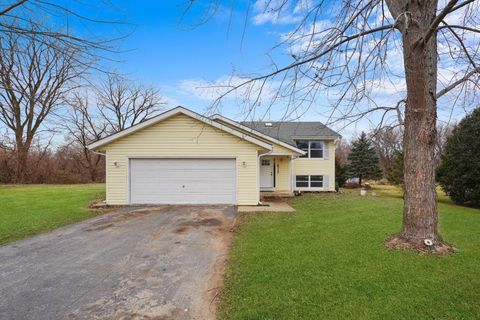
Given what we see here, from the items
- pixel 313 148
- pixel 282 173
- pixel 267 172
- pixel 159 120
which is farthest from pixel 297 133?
pixel 159 120

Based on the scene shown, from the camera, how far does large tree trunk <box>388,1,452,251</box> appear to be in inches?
185

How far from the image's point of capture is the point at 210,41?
4.72m

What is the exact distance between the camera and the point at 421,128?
4.79 metres

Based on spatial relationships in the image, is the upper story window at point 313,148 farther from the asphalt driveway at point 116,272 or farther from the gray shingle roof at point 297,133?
the asphalt driveway at point 116,272

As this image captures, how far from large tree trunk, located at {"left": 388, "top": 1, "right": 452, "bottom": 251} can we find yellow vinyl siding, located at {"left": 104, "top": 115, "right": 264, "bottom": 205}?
22.5ft

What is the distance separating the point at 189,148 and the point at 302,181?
923 cm

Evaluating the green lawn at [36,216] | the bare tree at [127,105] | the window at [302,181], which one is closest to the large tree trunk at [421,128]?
the green lawn at [36,216]

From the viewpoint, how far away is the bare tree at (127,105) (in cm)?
3475

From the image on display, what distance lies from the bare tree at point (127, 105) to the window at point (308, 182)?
25.2 metres

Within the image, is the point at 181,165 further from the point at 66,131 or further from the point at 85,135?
the point at 85,135

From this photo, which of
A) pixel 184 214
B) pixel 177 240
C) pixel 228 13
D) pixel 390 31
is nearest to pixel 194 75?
pixel 228 13

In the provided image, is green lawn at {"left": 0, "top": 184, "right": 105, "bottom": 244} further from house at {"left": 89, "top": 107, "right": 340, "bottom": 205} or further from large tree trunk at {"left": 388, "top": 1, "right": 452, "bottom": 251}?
large tree trunk at {"left": 388, "top": 1, "right": 452, "bottom": 251}

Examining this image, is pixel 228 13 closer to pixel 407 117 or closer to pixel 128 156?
pixel 407 117

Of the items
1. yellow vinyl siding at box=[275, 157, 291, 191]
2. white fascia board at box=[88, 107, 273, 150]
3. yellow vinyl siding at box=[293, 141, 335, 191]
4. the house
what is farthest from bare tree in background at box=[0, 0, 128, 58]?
yellow vinyl siding at box=[293, 141, 335, 191]
